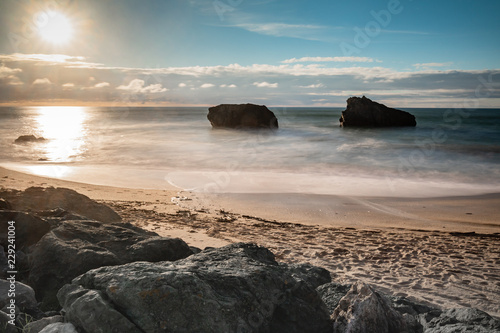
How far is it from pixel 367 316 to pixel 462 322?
1.19 m

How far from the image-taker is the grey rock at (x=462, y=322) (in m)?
3.63

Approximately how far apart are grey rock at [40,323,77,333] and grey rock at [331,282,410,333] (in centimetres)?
239

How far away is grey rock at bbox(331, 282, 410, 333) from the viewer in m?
3.52

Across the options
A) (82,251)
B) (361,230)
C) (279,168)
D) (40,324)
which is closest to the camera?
(40,324)

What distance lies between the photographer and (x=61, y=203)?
7133 mm

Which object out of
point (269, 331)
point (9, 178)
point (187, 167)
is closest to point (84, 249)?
point (269, 331)

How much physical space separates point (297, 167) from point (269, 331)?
67.2 feet

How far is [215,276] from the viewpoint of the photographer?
3.51 metres

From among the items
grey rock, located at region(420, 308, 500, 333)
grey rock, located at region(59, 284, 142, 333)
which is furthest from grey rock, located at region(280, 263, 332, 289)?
grey rock, located at region(59, 284, 142, 333)

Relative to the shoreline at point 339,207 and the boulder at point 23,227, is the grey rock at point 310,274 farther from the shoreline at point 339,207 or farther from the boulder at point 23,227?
the shoreline at point 339,207

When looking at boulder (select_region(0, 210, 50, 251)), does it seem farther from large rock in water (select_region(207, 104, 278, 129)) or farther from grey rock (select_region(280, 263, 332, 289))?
large rock in water (select_region(207, 104, 278, 129))

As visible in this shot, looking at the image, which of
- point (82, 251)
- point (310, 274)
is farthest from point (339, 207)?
point (82, 251)

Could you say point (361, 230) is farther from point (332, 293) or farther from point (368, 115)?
point (368, 115)

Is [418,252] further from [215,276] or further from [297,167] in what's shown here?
[297,167]
